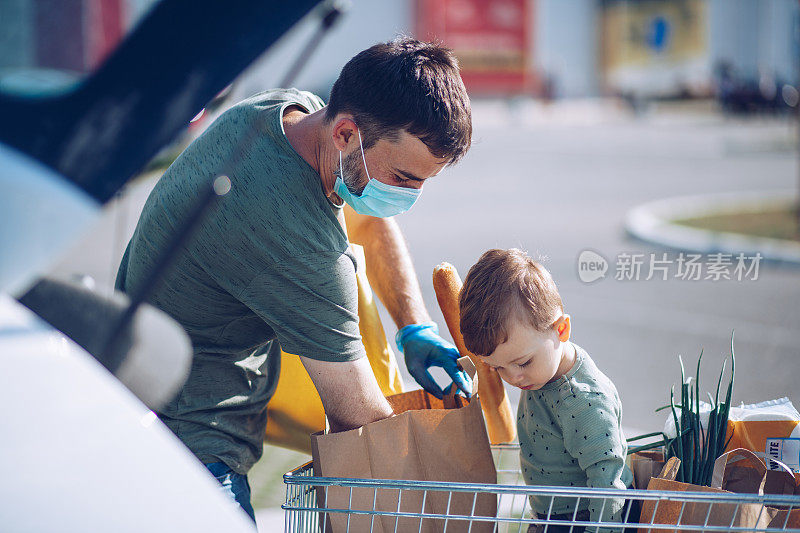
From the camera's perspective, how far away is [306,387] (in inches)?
87.8

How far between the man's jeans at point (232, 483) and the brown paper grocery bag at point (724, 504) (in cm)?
89

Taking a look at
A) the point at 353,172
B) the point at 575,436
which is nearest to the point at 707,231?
the point at 575,436

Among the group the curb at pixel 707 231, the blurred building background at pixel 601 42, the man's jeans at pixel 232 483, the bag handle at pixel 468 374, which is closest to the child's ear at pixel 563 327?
the bag handle at pixel 468 374

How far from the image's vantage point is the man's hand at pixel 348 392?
1.91 meters

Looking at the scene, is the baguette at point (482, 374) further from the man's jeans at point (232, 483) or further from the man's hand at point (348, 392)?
the man's jeans at point (232, 483)

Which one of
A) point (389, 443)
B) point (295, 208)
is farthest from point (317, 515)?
point (295, 208)

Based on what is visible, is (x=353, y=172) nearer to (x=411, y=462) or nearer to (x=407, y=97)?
(x=407, y=97)

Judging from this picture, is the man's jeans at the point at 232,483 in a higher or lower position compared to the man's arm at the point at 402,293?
lower

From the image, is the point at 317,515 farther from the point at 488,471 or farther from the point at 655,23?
the point at 655,23

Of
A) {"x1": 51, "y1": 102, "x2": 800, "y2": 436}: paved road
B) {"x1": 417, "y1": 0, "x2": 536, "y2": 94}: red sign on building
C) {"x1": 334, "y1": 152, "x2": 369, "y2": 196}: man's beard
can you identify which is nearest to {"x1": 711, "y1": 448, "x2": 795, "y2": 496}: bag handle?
{"x1": 51, "y1": 102, "x2": 800, "y2": 436}: paved road

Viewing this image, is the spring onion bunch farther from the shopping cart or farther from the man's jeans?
the man's jeans

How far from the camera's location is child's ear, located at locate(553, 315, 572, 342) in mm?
1985

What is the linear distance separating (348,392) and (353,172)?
1.60ft

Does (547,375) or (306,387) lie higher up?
(547,375)
